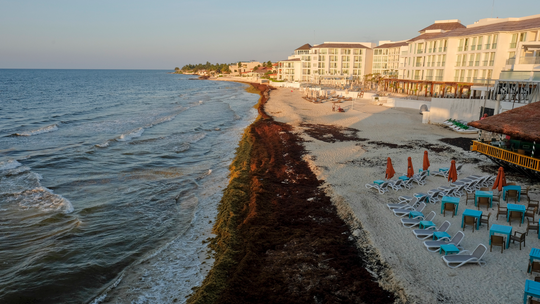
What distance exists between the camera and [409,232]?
1145 cm

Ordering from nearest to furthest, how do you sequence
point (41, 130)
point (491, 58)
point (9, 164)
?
point (9, 164) → point (41, 130) → point (491, 58)

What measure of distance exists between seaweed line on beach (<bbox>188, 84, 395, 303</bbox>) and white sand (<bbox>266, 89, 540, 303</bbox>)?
65cm

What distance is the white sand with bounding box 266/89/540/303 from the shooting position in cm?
843

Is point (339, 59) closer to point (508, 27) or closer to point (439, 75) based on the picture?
point (439, 75)

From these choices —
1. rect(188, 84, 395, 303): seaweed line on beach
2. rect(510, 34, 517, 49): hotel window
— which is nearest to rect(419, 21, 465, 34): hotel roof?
rect(510, 34, 517, 49): hotel window

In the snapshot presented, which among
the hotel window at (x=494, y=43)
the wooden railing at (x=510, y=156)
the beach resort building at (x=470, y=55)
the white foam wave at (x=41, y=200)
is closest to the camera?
the wooden railing at (x=510, y=156)

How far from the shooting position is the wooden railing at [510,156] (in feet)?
48.1

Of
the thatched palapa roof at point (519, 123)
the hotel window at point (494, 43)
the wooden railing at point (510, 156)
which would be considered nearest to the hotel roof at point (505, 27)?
the hotel window at point (494, 43)

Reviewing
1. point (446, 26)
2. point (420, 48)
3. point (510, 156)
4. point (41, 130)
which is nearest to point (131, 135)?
point (41, 130)

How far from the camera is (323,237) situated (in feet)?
38.2

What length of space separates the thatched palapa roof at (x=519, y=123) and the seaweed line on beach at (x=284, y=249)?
860 cm

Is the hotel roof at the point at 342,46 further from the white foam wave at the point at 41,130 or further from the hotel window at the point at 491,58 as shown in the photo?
the white foam wave at the point at 41,130

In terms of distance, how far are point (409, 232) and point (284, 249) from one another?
14.3 ft

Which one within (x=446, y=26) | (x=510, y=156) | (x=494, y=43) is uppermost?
(x=446, y=26)
